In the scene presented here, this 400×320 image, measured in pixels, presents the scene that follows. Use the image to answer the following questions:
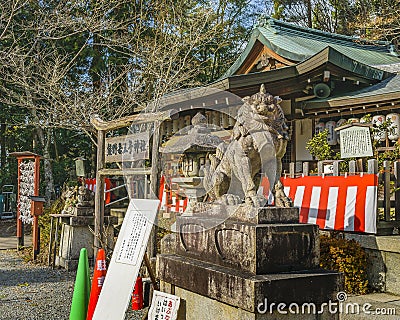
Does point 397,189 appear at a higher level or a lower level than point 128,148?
lower

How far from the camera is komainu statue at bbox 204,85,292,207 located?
14.2ft

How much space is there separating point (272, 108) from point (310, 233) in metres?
1.17

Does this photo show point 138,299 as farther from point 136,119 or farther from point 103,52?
point 103,52

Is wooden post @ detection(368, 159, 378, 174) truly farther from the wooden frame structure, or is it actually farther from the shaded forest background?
the shaded forest background

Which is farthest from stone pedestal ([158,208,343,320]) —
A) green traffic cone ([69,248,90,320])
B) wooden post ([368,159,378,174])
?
wooden post ([368,159,378,174])

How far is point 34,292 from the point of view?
8.26 metres

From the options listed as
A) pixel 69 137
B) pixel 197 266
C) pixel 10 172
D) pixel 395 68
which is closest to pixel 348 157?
pixel 197 266

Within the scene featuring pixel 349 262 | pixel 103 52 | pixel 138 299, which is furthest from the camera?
pixel 103 52

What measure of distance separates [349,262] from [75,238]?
5901mm

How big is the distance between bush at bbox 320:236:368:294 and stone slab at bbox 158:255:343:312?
291cm

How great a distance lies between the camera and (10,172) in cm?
2295

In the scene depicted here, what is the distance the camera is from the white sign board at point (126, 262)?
469 centimetres

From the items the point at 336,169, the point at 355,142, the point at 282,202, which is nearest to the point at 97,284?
the point at 282,202

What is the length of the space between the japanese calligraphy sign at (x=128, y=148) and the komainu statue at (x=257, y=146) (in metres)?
2.60
